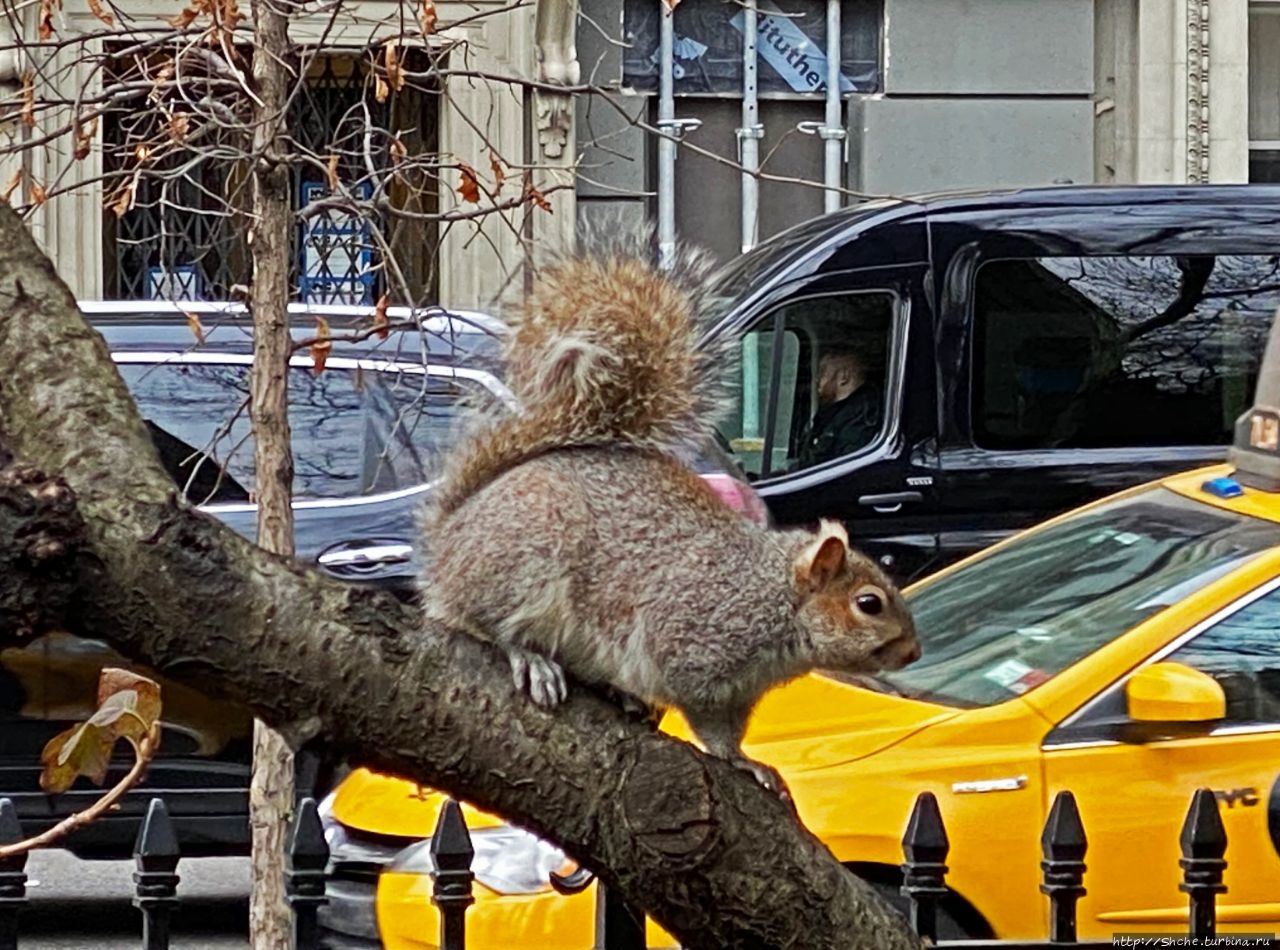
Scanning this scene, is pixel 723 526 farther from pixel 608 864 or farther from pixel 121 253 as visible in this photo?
pixel 121 253

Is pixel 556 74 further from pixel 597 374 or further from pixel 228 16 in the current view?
pixel 597 374

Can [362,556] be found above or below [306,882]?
above

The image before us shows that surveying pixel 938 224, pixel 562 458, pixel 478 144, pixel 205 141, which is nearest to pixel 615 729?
pixel 562 458

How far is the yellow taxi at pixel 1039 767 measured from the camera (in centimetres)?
438

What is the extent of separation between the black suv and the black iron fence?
4542 mm

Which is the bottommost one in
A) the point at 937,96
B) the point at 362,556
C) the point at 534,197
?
the point at 362,556

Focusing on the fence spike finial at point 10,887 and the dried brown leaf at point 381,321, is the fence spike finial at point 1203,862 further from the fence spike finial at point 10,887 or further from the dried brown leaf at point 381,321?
the dried brown leaf at point 381,321

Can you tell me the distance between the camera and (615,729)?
223cm

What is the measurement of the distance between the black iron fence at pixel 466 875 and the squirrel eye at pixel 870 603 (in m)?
0.34

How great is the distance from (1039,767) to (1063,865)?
1342mm

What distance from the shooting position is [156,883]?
2783 millimetres

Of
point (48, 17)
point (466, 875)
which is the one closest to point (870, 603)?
point (466, 875)

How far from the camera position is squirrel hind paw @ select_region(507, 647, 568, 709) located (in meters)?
2.23

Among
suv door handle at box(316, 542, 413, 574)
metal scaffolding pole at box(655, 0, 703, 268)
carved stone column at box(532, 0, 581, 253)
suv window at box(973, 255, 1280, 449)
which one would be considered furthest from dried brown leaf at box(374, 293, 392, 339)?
metal scaffolding pole at box(655, 0, 703, 268)
